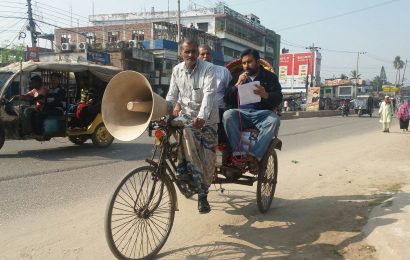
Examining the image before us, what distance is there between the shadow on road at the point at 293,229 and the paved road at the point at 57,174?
6.37ft

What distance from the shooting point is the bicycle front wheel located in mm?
3548

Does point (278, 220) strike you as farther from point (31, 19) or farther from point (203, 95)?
point (31, 19)

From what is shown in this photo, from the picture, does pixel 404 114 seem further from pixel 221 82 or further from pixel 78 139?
pixel 221 82

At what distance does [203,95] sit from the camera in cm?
435

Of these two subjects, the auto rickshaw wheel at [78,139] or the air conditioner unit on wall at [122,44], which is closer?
the auto rickshaw wheel at [78,139]

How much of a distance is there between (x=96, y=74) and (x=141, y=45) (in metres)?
32.3

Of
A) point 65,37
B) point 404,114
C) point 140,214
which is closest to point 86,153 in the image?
point 140,214

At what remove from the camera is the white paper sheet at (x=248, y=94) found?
16.0ft

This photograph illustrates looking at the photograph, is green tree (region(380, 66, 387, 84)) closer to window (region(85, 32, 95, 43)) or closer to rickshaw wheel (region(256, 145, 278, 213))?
window (region(85, 32, 95, 43))

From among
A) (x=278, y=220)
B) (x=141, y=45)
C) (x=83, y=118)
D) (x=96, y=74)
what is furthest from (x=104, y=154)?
(x=141, y=45)

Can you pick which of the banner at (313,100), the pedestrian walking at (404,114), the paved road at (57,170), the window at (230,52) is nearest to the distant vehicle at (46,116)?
the paved road at (57,170)

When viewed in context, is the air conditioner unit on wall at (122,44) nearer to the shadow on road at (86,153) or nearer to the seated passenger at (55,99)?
the shadow on road at (86,153)

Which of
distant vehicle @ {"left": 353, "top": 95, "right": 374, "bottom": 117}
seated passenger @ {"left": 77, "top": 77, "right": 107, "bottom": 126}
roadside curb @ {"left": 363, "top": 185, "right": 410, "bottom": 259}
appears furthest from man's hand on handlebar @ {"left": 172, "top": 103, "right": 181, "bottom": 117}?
distant vehicle @ {"left": 353, "top": 95, "right": 374, "bottom": 117}

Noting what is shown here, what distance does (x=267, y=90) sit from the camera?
515 cm
